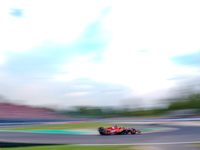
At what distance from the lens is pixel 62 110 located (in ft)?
169

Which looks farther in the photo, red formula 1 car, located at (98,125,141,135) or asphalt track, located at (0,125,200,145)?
red formula 1 car, located at (98,125,141,135)

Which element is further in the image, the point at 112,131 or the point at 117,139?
the point at 112,131

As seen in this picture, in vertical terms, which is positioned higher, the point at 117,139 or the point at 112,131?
the point at 112,131

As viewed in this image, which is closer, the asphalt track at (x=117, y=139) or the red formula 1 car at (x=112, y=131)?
the asphalt track at (x=117, y=139)

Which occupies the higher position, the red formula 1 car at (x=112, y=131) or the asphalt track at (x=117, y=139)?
the red formula 1 car at (x=112, y=131)

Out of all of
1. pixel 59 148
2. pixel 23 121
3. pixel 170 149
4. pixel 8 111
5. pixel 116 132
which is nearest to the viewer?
pixel 170 149

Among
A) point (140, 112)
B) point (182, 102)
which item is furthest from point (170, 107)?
point (140, 112)

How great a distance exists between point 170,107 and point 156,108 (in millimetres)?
3482

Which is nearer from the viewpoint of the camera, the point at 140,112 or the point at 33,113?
the point at 33,113

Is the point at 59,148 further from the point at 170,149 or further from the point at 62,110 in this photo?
the point at 62,110

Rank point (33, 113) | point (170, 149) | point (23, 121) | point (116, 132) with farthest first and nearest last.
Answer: point (33, 113) → point (23, 121) → point (116, 132) → point (170, 149)

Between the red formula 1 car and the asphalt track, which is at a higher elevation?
the red formula 1 car

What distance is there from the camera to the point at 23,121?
32.0 meters

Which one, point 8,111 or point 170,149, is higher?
point 8,111
